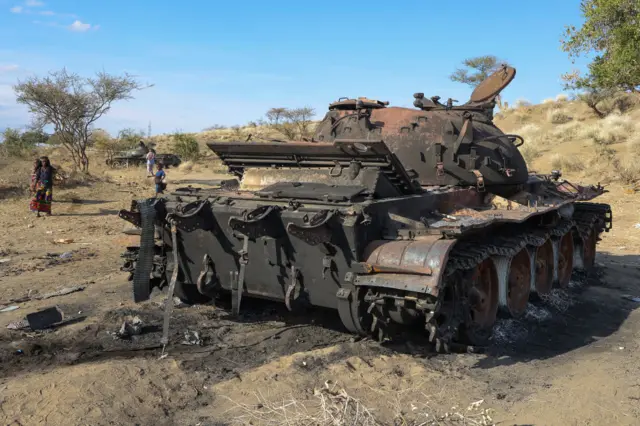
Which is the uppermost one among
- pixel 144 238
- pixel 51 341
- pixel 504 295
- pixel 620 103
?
pixel 620 103

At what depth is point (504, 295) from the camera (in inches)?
246

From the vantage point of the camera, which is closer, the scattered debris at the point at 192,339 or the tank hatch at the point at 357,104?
the scattered debris at the point at 192,339

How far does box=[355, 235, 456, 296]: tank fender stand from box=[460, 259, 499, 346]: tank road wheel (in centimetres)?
107

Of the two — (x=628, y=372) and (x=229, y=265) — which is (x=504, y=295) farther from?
(x=229, y=265)

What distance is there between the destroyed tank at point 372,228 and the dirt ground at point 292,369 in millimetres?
355

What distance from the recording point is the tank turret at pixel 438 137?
653 centimetres

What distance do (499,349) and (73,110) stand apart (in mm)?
19591

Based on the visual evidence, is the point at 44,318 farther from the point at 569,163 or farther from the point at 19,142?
the point at 19,142

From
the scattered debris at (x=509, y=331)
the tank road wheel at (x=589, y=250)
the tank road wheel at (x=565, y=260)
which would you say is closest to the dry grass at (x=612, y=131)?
the tank road wheel at (x=589, y=250)

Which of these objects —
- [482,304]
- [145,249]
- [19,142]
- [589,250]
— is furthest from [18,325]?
[19,142]

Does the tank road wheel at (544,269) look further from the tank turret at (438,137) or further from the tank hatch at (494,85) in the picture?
the tank hatch at (494,85)

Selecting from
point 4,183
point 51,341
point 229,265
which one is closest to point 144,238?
point 229,265

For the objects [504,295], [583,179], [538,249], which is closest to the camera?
[504,295]

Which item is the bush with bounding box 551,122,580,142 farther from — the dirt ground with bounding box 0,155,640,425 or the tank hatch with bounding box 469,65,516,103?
the dirt ground with bounding box 0,155,640,425
